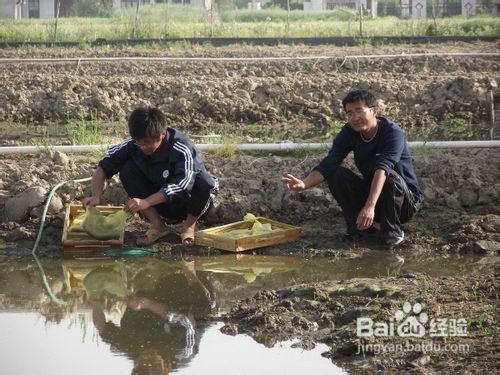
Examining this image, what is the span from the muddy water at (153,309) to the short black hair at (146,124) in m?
1.01

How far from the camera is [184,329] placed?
5.93m

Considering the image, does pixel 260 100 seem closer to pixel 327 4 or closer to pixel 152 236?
pixel 152 236

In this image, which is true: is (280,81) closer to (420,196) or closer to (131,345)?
(420,196)

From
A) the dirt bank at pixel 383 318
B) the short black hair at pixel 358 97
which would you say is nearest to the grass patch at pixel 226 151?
the short black hair at pixel 358 97

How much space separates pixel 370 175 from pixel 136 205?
1862 millimetres

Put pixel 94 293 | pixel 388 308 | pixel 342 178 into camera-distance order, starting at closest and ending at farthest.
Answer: pixel 388 308, pixel 94 293, pixel 342 178

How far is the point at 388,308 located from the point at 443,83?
355 inches

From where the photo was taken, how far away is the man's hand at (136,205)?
24.6ft

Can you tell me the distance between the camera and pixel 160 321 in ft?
20.0

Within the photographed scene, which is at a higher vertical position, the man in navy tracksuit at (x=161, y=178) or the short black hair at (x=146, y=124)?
the short black hair at (x=146, y=124)

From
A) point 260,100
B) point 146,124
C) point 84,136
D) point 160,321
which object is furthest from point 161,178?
point 260,100

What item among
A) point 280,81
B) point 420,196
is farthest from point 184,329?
point 280,81

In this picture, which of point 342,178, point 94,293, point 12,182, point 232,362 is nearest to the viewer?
point 232,362

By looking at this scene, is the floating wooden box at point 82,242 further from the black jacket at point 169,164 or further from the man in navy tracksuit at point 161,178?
the black jacket at point 169,164
